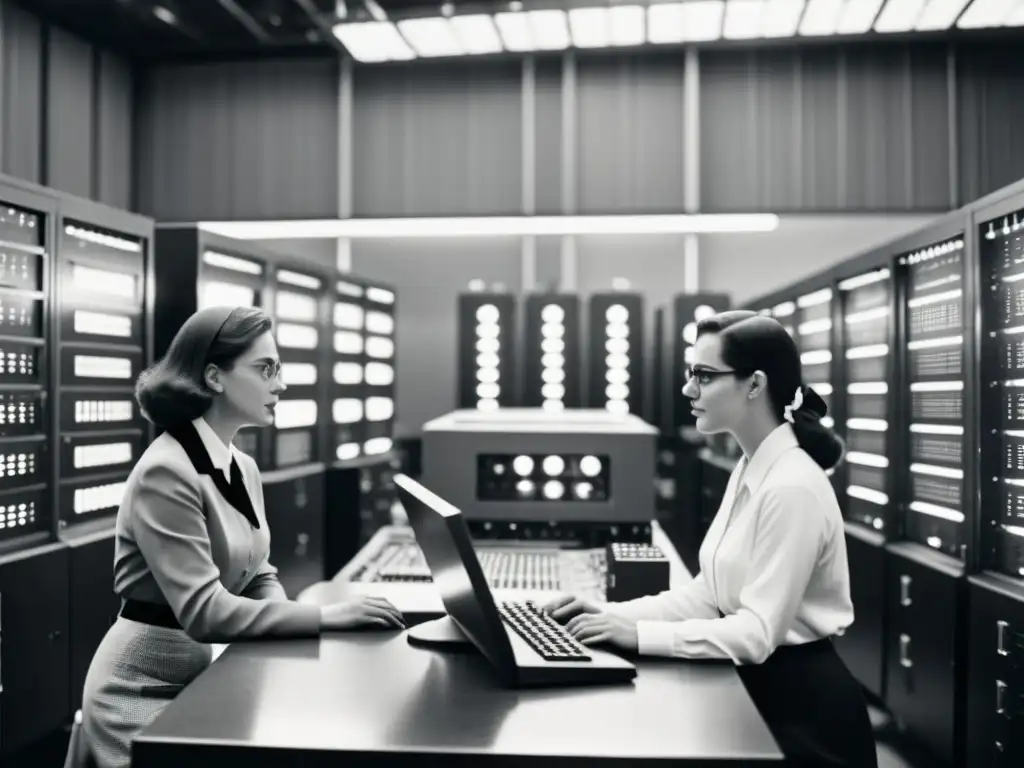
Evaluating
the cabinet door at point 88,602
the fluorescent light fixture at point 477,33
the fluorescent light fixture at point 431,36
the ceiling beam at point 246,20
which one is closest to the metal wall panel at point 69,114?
the ceiling beam at point 246,20

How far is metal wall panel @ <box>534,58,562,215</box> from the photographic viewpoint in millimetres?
5574

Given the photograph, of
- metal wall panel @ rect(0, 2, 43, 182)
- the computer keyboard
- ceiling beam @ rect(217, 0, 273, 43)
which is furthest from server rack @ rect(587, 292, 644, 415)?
the computer keyboard

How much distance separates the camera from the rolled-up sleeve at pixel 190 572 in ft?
5.03

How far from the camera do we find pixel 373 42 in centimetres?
503

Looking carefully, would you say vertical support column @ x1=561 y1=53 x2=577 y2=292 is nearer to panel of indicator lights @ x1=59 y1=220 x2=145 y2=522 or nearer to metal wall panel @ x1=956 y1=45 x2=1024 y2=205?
metal wall panel @ x1=956 y1=45 x2=1024 y2=205

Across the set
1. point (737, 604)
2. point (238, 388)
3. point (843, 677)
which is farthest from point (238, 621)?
point (843, 677)

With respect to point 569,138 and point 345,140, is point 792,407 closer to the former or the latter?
point 569,138

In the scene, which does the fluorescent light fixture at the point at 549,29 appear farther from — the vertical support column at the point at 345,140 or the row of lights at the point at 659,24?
the vertical support column at the point at 345,140

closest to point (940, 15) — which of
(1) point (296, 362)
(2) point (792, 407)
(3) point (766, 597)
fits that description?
(1) point (296, 362)

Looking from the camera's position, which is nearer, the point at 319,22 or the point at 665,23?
the point at 319,22

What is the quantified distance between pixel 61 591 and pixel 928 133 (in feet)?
16.6

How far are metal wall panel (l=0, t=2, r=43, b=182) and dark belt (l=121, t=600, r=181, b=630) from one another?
3811 mm

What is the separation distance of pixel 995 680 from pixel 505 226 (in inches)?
159

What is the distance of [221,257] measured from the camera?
3.27 metres
